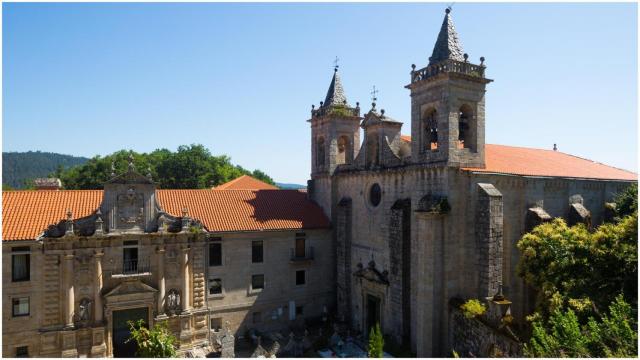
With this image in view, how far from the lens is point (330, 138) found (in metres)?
31.2

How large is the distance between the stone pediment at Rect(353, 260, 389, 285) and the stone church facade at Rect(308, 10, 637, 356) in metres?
0.08

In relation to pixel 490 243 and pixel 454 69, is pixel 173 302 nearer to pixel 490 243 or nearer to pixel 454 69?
pixel 490 243

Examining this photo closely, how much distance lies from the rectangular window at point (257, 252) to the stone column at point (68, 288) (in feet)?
33.6

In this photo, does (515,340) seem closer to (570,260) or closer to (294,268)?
(570,260)

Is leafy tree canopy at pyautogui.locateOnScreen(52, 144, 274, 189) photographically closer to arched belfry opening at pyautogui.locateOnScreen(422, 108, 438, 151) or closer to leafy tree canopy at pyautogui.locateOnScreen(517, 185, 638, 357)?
arched belfry opening at pyautogui.locateOnScreen(422, 108, 438, 151)

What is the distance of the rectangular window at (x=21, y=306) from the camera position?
2197 cm

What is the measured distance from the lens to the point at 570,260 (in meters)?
17.1

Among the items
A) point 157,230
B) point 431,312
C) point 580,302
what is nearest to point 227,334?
point 157,230

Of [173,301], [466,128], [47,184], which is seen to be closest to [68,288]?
[173,301]

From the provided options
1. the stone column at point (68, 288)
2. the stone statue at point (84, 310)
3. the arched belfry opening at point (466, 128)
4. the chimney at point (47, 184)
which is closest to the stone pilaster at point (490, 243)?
the arched belfry opening at point (466, 128)

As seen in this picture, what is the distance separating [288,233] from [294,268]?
96.8 inches

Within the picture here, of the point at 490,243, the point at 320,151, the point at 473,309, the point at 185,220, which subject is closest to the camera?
the point at 473,309

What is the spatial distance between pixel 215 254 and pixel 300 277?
245 inches

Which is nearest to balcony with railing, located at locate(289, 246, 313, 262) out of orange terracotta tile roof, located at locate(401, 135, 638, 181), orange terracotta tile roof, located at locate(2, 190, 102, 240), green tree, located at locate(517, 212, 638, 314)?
orange terracotta tile roof, located at locate(401, 135, 638, 181)
